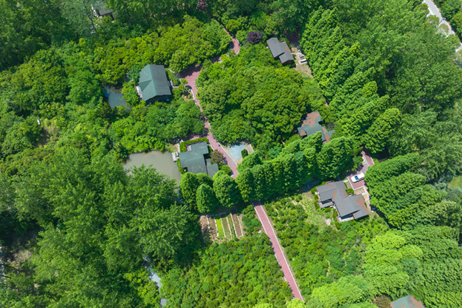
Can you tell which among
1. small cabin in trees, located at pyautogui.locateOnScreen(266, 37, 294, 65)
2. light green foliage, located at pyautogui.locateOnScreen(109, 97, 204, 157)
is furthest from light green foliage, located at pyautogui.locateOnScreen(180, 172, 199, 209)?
small cabin in trees, located at pyautogui.locateOnScreen(266, 37, 294, 65)

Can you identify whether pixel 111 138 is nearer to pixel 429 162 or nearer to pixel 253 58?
pixel 253 58

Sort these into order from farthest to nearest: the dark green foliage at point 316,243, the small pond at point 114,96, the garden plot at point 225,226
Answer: the small pond at point 114,96 < the garden plot at point 225,226 < the dark green foliage at point 316,243

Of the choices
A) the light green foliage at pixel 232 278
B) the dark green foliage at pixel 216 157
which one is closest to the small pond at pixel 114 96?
the dark green foliage at pixel 216 157

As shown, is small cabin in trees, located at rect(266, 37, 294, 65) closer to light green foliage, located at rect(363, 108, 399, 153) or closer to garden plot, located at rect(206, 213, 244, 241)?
light green foliage, located at rect(363, 108, 399, 153)

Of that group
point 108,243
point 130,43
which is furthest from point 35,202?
point 130,43

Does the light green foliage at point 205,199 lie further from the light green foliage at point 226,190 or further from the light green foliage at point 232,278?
the light green foliage at point 232,278

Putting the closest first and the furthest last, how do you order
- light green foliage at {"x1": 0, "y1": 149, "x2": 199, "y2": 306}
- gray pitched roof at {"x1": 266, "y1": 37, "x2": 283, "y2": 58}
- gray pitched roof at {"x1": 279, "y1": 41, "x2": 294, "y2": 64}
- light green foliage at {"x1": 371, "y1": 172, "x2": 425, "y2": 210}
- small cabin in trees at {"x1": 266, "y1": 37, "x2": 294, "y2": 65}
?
light green foliage at {"x1": 0, "y1": 149, "x2": 199, "y2": 306}
light green foliage at {"x1": 371, "y1": 172, "x2": 425, "y2": 210}
gray pitched roof at {"x1": 279, "y1": 41, "x2": 294, "y2": 64}
small cabin in trees at {"x1": 266, "y1": 37, "x2": 294, "y2": 65}
gray pitched roof at {"x1": 266, "y1": 37, "x2": 283, "y2": 58}
